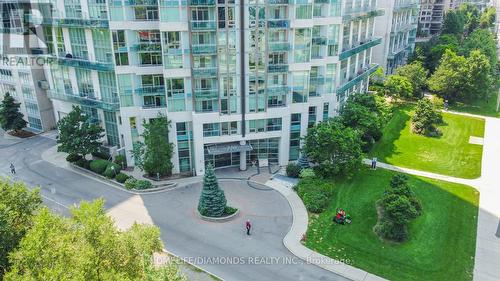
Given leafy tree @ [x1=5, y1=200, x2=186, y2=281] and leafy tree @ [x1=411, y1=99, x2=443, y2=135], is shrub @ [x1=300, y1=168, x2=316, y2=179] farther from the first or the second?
leafy tree @ [x1=5, y1=200, x2=186, y2=281]

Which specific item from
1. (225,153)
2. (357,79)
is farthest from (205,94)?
(357,79)

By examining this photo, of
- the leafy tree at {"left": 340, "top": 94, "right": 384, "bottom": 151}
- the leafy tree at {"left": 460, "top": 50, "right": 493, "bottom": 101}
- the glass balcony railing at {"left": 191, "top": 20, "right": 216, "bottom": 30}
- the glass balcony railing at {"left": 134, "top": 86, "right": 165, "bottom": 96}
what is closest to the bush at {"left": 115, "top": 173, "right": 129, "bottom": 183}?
the glass balcony railing at {"left": 134, "top": 86, "right": 165, "bottom": 96}

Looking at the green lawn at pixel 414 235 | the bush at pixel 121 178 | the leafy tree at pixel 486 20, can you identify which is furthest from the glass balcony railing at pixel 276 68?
the leafy tree at pixel 486 20

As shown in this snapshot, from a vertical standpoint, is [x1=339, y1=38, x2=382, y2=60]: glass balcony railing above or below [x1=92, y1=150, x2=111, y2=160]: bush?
above

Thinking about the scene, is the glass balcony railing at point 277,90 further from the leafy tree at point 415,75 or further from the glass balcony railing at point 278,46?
the leafy tree at point 415,75

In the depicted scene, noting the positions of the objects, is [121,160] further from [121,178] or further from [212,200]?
[212,200]

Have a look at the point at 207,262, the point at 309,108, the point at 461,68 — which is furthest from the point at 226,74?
the point at 461,68
